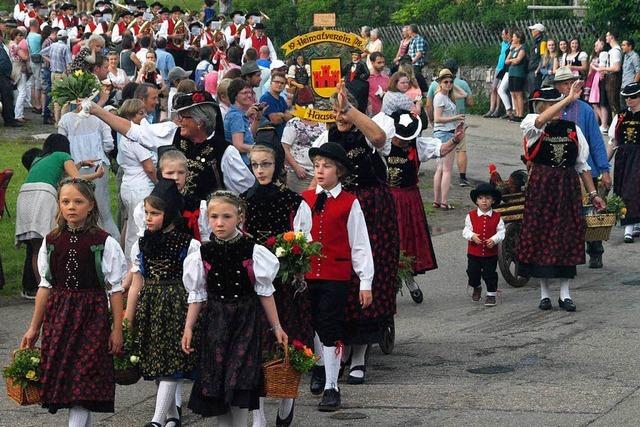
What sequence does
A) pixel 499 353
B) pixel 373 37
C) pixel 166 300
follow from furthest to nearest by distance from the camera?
pixel 373 37, pixel 499 353, pixel 166 300

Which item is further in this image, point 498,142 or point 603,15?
point 603,15

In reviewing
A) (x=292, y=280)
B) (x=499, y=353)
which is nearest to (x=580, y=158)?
(x=499, y=353)

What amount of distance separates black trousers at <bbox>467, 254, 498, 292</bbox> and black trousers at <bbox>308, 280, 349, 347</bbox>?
3.65 m

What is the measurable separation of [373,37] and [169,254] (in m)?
20.0

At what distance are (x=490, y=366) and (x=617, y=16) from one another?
19.1m

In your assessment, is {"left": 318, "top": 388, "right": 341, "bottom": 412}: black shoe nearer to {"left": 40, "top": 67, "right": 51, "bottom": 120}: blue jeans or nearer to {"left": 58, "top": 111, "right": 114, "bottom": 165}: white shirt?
{"left": 58, "top": 111, "right": 114, "bottom": 165}: white shirt

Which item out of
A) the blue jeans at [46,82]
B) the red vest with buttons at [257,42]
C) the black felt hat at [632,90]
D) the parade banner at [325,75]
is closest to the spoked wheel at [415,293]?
the parade banner at [325,75]

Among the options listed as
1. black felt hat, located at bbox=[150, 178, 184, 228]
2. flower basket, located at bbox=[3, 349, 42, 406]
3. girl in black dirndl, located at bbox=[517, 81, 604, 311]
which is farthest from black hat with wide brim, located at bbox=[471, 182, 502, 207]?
flower basket, located at bbox=[3, 349, 42, 406]

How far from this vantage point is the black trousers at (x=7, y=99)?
958 inches

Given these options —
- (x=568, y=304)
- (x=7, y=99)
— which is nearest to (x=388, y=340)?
(x=568, y=304)

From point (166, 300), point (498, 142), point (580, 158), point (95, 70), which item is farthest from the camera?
point (498, 142)

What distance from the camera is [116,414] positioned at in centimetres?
→ 887

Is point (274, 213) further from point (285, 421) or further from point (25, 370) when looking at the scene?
point (25, 370)

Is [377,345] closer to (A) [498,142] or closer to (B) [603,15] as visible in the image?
(A) [498,142]
